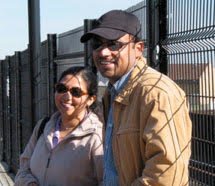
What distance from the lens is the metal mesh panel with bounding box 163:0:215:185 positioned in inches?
139

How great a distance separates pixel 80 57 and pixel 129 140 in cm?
343

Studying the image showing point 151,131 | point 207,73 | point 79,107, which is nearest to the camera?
point 151,131

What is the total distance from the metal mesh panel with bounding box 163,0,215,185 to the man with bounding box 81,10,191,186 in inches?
27.1

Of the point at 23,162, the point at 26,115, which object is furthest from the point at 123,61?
the point at 26,115

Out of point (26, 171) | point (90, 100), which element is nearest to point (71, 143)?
point (90, 100)

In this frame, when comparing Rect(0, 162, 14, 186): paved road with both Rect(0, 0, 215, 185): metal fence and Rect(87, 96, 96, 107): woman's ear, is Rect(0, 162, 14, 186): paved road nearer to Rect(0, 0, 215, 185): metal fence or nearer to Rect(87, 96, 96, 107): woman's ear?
Rect(0, 0, 215, 185): metal fence

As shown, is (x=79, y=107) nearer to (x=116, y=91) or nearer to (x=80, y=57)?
(x=116, y=91)

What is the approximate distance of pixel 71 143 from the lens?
3.88 m

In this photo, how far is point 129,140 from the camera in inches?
108

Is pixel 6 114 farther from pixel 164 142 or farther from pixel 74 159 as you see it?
pixel 164 142

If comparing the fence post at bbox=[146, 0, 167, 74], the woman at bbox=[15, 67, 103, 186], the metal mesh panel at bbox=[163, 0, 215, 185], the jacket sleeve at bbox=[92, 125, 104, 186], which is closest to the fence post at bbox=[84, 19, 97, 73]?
the fence post at bbox=[146, 0, 167, 74]

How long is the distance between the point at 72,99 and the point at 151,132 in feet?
4.63

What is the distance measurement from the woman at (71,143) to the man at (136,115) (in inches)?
28.4

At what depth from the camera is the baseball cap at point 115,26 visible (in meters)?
2.91
